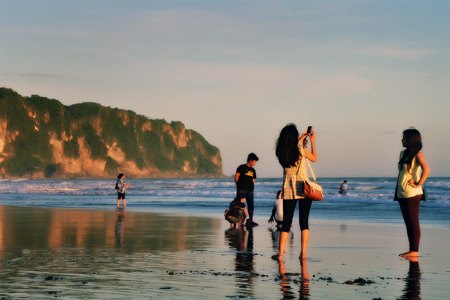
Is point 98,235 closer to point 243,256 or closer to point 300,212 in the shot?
point 243,256

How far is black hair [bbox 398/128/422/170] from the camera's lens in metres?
11.1

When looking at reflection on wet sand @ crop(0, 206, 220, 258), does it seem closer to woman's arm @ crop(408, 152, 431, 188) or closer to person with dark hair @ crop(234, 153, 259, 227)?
person with dark hair @ crop(234, 153, 259, 227)

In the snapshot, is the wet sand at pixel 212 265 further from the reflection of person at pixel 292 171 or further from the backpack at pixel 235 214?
the backpack at pixel 235 214

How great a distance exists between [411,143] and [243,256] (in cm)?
307

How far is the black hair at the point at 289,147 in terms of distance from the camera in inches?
419

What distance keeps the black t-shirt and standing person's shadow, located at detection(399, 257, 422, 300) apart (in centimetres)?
760

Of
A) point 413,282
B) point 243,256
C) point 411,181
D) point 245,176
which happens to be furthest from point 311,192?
point 245,176

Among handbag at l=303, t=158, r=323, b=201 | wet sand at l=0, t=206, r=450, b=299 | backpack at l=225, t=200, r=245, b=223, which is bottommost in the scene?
wet sand at l=0, t=206, r=450, b=299

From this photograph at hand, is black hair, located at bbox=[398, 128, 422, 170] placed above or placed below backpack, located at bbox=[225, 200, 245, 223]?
above

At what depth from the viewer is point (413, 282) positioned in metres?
8.55

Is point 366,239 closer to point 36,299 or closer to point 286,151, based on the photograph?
point 286,151

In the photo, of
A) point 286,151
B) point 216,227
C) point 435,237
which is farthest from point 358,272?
point 216,227

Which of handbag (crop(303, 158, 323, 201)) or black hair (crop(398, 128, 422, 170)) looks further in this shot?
black hair (crop(398, 128, 422, 170))

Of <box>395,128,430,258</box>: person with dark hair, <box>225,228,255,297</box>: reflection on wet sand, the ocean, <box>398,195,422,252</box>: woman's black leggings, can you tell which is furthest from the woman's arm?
the ocean
